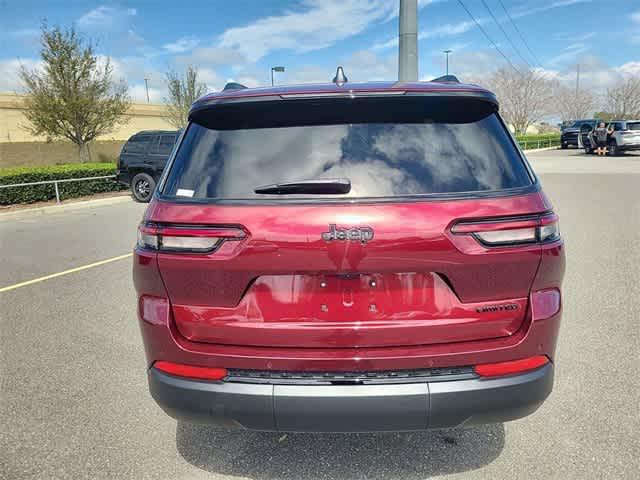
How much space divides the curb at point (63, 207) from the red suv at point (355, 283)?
12.6 metres

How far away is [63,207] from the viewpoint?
13945 millimetres

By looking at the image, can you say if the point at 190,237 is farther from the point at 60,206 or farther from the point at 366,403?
the point at 60,206

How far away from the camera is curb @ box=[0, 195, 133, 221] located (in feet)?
41.5

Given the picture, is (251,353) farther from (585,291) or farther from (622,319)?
(585,291)

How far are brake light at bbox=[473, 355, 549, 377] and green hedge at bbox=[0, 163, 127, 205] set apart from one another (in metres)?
15.0

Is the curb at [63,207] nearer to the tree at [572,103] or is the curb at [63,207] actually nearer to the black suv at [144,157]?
the black suv at [144,157]

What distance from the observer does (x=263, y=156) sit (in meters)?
2.14

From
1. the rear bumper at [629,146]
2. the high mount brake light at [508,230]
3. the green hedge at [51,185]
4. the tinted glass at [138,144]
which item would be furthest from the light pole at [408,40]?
the rear bumper at [629,146]

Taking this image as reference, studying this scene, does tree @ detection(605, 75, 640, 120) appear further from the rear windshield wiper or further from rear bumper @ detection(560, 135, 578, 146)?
the rear windshield wiper

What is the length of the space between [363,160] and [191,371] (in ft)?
3.80

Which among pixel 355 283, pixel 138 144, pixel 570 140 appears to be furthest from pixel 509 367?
pixel 570 140

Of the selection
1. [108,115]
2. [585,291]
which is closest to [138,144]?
[108,115]

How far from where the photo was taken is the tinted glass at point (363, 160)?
6.78ft

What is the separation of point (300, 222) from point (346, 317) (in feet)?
1.41
